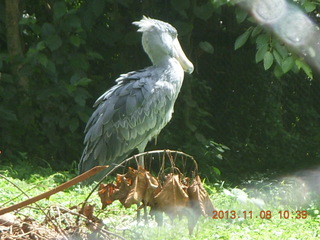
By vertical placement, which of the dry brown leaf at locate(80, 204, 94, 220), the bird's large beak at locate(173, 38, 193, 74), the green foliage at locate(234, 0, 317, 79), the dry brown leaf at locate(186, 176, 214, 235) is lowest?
the dry brown leaf at locate(80, 204, 94, 220)

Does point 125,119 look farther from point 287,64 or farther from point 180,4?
point 180,4

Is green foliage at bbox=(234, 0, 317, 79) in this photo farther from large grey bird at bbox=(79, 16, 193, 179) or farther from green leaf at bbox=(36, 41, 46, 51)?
green leaf at bbox=(36, 41, 46, 51)

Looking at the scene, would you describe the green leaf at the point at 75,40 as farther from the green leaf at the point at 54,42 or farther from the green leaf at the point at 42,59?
the green leaf at the point at 42,59

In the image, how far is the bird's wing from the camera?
5000 mm

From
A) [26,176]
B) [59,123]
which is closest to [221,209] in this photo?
[26,176]

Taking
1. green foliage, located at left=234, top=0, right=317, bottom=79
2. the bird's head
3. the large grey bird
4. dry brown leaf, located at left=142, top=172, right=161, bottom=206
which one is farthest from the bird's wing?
dry brown leaf, located at left=142, top=172, right=161, bottom=206

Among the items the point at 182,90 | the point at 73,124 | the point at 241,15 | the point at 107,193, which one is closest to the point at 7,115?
the point at 73,124

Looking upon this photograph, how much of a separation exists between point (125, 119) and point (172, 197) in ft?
6.37

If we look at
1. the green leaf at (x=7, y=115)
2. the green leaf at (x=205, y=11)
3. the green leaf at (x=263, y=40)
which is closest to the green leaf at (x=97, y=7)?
the green leaf at (x=205, y=11)

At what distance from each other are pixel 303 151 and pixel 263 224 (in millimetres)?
3733

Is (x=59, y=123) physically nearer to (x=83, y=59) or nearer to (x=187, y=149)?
(x=83, y=59)

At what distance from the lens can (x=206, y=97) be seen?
7965mm

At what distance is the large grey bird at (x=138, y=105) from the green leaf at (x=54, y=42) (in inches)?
59.0

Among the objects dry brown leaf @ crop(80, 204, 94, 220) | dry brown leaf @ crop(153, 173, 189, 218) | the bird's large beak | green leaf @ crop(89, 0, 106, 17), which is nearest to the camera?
dry brown leaf @ crop(153, 173, 189, 218)
